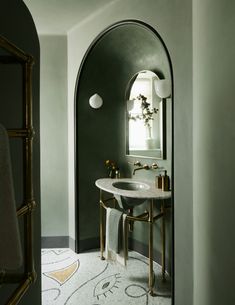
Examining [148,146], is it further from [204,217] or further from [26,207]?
[26,207]

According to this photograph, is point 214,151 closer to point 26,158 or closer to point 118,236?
point 26,158

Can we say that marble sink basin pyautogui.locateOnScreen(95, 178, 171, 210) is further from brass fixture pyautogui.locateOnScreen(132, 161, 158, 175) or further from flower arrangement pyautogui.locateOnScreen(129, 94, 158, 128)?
flower arrangement pyautogui.locateOnScreen(129, 94, 158, 128)

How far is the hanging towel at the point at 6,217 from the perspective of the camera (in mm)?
752

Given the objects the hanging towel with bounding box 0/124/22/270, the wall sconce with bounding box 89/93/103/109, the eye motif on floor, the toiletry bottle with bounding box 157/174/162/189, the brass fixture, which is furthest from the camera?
the wall sconce with bounding box 89/93/103/109

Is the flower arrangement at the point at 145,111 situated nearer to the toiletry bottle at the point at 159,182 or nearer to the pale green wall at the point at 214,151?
the toiletry bottle at the point at 159,182

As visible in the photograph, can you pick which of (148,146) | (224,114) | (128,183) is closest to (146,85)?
(148,146)

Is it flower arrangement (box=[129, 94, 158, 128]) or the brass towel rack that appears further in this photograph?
flower arrangement (box=[129, 94, 158, 128])

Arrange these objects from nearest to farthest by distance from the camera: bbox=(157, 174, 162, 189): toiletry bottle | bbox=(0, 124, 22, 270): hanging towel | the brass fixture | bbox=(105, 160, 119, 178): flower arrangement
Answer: bbox=(0, 124, 22, 270): hanging towel, bbox=(157, 174, 162, 189): toiletry bottle, the brass fixture, bbox=(105, 160, 119, 178): flower arrangement

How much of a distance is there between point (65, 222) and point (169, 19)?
2312mm

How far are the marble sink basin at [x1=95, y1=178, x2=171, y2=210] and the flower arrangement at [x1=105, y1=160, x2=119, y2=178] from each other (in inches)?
7.9

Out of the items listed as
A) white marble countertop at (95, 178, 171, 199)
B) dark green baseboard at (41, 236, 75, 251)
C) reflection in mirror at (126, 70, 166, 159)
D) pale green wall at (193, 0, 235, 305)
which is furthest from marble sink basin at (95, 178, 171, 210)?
dark green baseboard at (41, 236, 75, 251)

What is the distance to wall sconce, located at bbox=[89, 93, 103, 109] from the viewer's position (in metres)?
2.88

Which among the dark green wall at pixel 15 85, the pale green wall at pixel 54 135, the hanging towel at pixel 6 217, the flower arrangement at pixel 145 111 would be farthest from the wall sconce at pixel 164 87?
the hanging towel at pixel 6 217

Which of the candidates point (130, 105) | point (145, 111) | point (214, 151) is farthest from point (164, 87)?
point (214, 151)
